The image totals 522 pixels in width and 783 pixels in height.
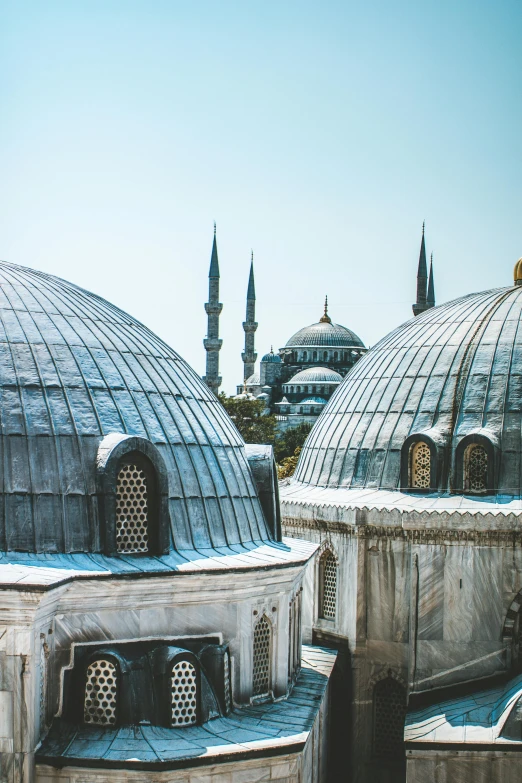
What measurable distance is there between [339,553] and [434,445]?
271 cm

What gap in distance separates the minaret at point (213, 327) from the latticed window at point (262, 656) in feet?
191

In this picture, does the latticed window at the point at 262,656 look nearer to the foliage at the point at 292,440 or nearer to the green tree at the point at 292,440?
the foliage at the point at 292,440

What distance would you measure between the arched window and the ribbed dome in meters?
77.5

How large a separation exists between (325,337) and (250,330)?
31.0 feet

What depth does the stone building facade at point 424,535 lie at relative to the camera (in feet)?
56.7

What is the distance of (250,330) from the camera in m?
91.6

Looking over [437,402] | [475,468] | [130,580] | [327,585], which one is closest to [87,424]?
[130,580]

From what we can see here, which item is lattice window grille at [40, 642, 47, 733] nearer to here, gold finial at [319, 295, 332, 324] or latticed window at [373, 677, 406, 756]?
latticed window at [373, 677, 406, 756]

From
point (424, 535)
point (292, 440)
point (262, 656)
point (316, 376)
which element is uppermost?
point (316, 376)

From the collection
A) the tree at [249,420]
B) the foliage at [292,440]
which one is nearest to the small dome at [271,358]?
the foliage at [292,440]

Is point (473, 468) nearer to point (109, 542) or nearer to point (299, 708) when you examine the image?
point (299, 708)

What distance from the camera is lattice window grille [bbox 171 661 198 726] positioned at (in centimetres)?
1275

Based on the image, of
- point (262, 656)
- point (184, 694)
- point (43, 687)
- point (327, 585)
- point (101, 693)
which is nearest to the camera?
point (43, 687)

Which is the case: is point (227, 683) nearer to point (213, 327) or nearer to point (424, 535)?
point (424, 535)
